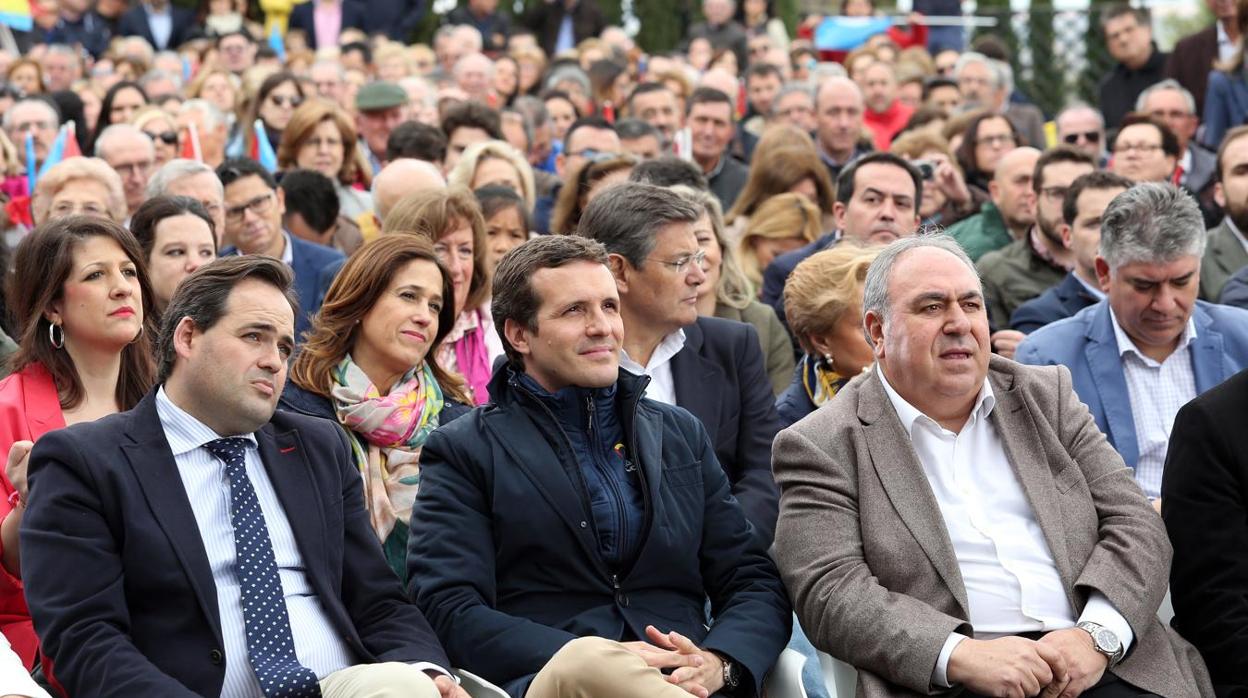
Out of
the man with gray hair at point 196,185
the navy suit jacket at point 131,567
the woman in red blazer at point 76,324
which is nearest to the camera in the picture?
the navy suit jacket at point 131,567

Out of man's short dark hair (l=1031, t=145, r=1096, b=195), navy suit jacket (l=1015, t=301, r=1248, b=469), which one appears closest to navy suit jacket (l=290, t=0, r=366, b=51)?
man's short dark hair (l=1031, t=145, r=1096, b=195)

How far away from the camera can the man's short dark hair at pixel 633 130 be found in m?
10.4

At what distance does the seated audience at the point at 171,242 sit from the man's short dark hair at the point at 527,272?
2.24 metres

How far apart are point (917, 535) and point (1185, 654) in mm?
819

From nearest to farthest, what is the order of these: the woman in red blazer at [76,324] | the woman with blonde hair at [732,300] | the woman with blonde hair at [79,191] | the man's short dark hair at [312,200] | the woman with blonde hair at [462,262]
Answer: the woman in red blazer at [76,324] → the woman with blonde hair at [462,262] → the woman with blonde hair at [732,300] → the woman with blonde hair at [79,191] → the man's short dark hair at [312,200]

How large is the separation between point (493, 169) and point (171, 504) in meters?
4.62

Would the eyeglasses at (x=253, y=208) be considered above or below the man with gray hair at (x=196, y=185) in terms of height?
below

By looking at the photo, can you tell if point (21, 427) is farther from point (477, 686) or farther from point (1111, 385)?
point (1111, 385)

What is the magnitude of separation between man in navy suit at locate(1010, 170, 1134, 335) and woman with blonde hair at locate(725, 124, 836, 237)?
Answer: 1853 millimetres

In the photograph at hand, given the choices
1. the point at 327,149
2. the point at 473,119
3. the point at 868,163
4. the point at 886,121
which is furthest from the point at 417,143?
the point at 886,121

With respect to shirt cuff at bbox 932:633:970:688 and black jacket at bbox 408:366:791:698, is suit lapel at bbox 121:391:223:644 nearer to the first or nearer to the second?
black jacket at bbox 408:366:791:698

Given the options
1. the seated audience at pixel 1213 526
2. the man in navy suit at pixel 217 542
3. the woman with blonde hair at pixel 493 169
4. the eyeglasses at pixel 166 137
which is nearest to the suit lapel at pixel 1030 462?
the seated audience at pixel 1213 526

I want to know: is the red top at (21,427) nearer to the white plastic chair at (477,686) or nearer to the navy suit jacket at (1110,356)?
the white plastic chair at (477,686)

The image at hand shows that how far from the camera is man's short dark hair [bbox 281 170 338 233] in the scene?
28.8 feet
